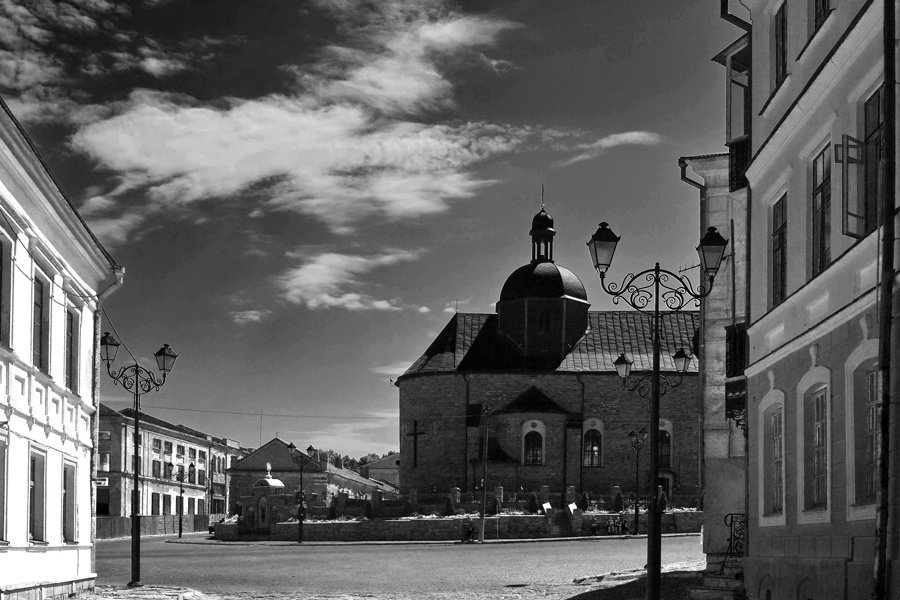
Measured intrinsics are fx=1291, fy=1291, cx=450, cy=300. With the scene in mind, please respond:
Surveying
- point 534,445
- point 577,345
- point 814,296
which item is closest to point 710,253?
point 814,296

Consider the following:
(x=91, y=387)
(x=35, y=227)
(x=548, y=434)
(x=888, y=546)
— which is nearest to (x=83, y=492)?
(x=91, y=387)

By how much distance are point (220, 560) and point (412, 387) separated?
40874 mm

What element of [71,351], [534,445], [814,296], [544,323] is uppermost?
[544,323]

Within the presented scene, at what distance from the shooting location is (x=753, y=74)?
19125mm

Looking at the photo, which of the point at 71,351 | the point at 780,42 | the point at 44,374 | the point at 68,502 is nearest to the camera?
the point at 780,42

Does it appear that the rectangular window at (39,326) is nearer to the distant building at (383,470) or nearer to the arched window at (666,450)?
the arched window at (666,450)

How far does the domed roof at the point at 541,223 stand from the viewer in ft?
271

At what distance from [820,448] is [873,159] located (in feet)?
12.0

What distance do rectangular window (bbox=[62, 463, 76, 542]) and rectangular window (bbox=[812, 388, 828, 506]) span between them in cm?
1294

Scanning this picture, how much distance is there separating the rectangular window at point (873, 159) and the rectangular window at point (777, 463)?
4.71 m

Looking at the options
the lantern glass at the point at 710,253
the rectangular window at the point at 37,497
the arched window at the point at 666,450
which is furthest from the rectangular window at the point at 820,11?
the arched window at the point at 666,450

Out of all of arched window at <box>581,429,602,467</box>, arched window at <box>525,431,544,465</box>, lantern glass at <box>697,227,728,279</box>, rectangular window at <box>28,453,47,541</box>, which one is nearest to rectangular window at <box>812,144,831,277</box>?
lantern glass at <box>697,227,728,279</box>

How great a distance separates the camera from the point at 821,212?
15008 mm

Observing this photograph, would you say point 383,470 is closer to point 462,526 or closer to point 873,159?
point 462,526
